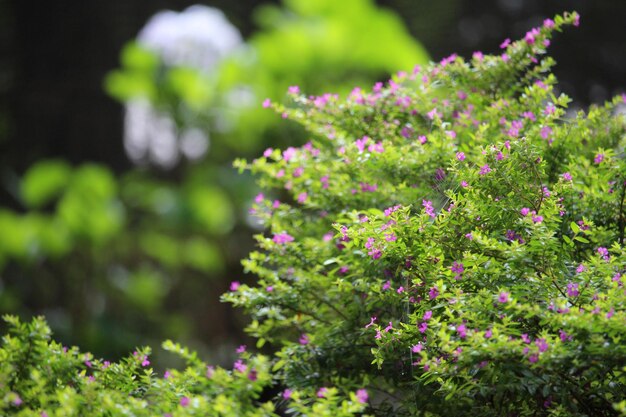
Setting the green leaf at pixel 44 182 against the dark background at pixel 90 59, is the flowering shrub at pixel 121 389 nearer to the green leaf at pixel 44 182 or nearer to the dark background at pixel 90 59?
the green leaf at pixel 44 182

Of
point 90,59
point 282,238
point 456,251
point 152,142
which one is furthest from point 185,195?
point 456,251

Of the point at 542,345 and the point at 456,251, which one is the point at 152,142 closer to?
the point at 456,251

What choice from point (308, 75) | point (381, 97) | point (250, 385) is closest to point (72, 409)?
point (250, 385)

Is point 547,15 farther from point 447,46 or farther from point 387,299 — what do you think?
point 387,299

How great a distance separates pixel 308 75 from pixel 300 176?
294cm

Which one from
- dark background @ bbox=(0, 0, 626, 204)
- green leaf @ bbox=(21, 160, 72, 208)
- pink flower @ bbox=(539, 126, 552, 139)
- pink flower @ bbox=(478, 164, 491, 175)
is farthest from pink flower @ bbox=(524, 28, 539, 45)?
dark background @ bbox=(0, 0, 626, 204)

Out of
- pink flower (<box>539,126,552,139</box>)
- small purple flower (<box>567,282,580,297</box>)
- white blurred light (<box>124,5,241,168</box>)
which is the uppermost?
white blurred light (<box>124,5,241,168</box>)

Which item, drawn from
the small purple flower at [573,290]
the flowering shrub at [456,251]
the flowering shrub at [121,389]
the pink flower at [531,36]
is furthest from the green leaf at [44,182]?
the small purple flower at [573,290]

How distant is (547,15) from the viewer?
8.97 meters

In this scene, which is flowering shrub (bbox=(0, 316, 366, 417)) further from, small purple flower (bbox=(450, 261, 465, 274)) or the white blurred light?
the white blurred light

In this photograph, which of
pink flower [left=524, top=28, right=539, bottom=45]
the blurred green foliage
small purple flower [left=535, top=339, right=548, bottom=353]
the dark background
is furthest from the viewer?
the dark background

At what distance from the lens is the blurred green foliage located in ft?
17.9

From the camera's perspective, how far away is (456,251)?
2.05 m

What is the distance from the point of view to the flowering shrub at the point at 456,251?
1.76m
